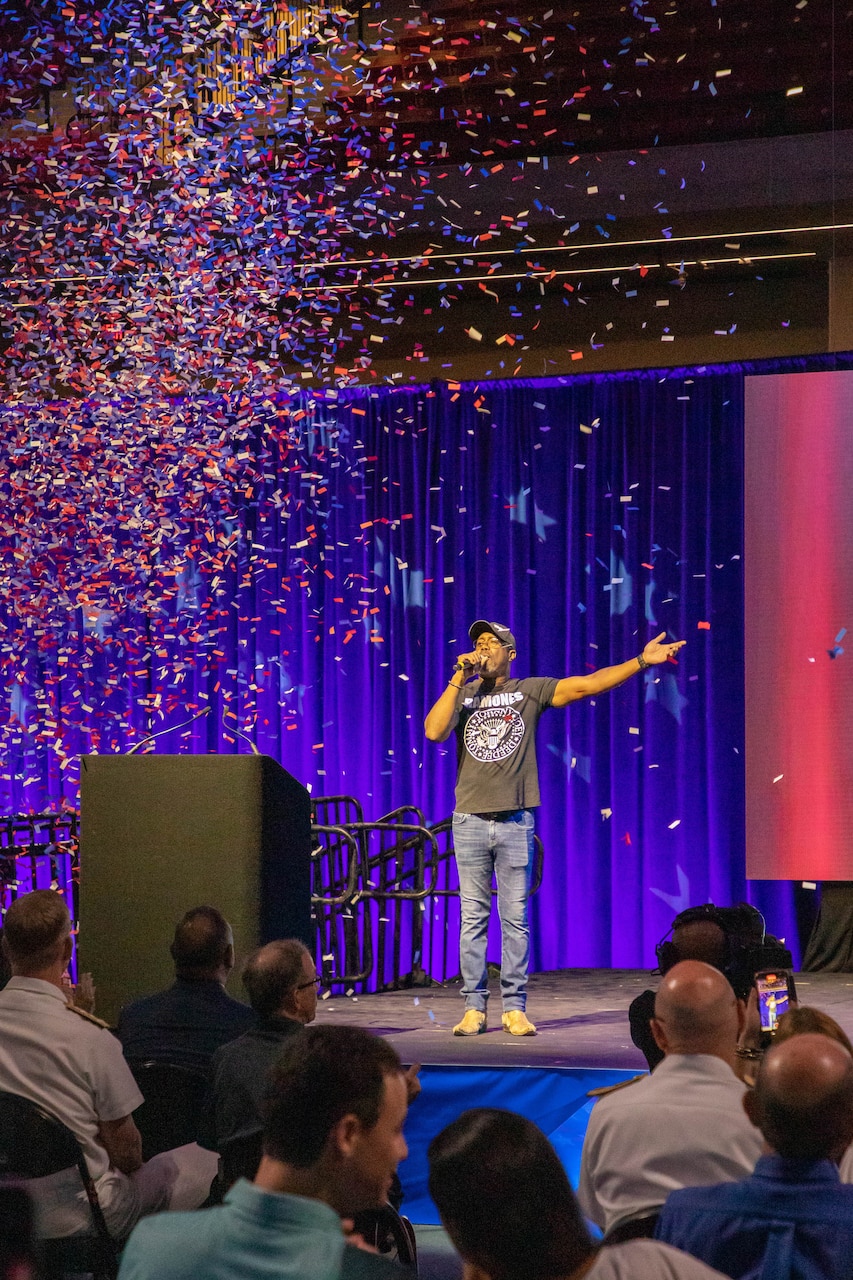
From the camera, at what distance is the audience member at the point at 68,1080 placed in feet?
10.2

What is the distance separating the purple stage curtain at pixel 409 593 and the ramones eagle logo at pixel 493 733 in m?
3.28

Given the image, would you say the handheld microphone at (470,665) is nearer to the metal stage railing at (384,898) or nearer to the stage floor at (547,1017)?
the stage floor at (547,1017)

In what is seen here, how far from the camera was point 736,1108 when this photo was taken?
8.36 ft

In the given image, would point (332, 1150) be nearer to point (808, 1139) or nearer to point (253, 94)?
point (808, 1139)

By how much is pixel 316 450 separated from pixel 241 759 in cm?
534

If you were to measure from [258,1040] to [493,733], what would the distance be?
2.94 meters

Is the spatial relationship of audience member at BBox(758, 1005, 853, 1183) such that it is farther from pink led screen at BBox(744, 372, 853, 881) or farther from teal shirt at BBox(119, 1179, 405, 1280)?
pink led screen at BBox(744, 372, 853, 881)

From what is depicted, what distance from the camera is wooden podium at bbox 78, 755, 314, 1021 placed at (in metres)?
4.88

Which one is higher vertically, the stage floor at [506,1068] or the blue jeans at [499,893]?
the blue jeans at [499,893]

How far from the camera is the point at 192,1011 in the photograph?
148 inches

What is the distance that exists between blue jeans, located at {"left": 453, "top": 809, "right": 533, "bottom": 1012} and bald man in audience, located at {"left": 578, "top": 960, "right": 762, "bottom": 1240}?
325 cm

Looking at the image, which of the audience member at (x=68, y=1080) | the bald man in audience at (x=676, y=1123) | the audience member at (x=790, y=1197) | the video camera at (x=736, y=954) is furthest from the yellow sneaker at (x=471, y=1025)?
the audience member at (x=790, y=1197)

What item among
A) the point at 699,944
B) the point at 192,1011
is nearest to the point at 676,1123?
the point at 699,944

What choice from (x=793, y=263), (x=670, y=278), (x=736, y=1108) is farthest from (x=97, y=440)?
(x=736, y=1108)
